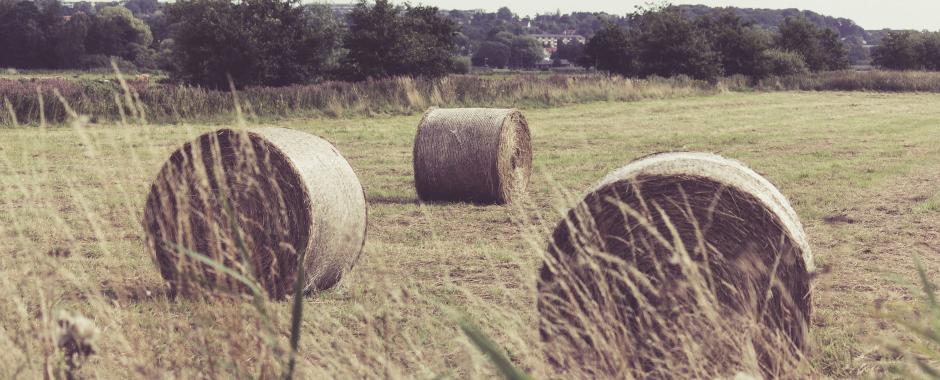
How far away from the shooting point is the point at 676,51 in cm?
4681

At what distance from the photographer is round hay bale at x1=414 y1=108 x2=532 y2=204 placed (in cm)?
1100

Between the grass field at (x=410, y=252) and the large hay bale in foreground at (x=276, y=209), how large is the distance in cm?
31

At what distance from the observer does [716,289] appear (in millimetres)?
5184

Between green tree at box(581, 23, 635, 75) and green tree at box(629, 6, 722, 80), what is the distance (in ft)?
20.7

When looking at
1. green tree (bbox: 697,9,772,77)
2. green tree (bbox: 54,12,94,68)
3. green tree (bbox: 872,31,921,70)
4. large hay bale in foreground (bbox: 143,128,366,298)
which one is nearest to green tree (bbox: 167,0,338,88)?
green tree (bbox: 697,9,772,77)

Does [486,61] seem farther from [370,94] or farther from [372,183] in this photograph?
[372,183]

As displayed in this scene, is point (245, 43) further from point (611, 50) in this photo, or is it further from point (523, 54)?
point (523, 54)

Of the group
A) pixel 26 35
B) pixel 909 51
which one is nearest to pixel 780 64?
pixel 909 51

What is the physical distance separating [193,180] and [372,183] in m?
5.87

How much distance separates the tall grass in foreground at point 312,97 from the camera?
20.9 metres

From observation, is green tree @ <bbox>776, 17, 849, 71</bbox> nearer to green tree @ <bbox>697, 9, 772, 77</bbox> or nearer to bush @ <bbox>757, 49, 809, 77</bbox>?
bush @ <bbox>757, 49, 809, 77</bbox>

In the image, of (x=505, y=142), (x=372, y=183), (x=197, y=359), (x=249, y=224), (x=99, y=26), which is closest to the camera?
(x=197, y=359)

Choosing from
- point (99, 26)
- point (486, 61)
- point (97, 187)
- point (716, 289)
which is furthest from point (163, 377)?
point (486, 61)

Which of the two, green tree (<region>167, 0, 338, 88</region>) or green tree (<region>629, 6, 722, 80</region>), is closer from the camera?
green tree (<region>167, 0, 338, 88</region>)
